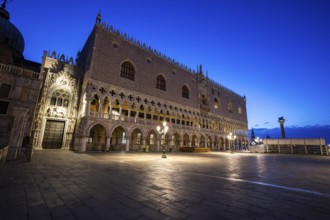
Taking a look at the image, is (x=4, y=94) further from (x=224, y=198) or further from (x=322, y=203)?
(x=322, y=203)

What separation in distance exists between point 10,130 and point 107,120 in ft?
32.3

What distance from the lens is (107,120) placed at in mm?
18516

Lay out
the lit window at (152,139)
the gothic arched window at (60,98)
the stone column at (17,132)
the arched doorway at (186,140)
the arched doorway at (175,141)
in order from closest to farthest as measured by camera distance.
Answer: the stone column at (17,132), the gothic arched window at (60,98), the lit window at (152,139), the arched doorway at (175,141), the arched doorway at (186,140)

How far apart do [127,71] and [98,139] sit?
10.4m

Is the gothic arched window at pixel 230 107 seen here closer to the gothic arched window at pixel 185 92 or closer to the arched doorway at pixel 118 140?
the gothic arched window at pixel 185 92

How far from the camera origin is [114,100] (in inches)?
779

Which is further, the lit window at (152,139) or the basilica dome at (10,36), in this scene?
the lit window at (152,139)

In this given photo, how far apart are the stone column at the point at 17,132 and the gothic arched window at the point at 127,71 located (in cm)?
1378

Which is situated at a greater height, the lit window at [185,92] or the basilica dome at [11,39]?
the basilica dome at [11,39]

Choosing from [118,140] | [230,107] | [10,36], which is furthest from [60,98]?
[230,107]

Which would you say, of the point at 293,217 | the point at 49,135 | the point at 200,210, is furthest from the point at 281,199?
the point at 49,135

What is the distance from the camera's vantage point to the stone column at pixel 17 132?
818 centimetres

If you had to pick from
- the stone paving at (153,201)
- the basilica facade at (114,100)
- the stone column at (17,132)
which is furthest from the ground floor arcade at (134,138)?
the stone paving at (153,201)

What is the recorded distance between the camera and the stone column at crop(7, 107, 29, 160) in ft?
26.8
